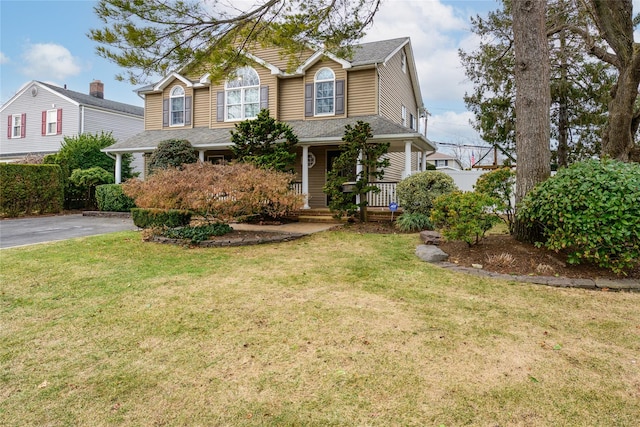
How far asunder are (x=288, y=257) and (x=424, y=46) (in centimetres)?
1614

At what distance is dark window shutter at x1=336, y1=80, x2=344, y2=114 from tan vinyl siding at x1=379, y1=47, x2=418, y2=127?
151 cm

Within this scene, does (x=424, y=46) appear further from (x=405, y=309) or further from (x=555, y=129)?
(x=405, y=309)

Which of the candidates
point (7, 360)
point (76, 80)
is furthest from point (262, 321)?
point (76, 80)

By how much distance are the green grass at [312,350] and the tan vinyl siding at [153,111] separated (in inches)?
543

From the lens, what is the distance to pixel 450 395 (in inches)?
91.0

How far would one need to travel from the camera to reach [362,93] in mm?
14055

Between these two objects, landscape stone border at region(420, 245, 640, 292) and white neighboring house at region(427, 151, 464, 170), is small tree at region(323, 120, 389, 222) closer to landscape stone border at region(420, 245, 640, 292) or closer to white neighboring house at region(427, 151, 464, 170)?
landscape stone border at region(420, 245, 640, 292)

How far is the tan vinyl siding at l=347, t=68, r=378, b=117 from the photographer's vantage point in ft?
45.5

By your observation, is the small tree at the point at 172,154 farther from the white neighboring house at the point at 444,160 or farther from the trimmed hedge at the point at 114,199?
the white neighboring house at the point at 444,160

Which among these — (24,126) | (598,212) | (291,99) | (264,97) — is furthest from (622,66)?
(24,126)

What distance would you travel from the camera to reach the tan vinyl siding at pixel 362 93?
1387 cm

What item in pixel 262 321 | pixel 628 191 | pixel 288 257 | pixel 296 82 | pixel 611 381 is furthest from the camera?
pixel 296 82

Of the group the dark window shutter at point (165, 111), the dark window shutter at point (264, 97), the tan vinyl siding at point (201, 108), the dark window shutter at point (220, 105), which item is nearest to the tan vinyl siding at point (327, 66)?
the dark window shutter at point (264, 97)

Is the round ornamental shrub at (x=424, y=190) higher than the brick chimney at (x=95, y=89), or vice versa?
the brick chimney at (x=95, y=89)
